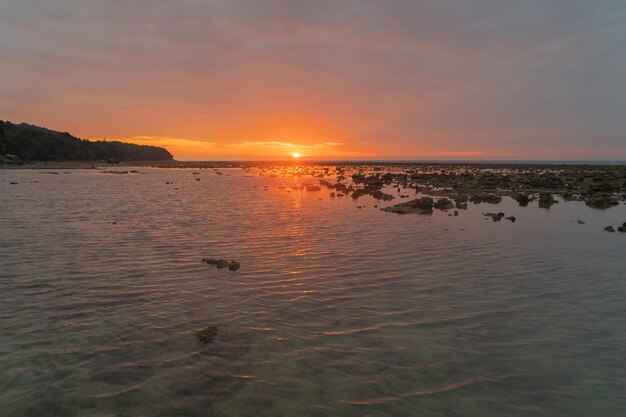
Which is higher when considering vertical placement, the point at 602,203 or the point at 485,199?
the point at 485,199

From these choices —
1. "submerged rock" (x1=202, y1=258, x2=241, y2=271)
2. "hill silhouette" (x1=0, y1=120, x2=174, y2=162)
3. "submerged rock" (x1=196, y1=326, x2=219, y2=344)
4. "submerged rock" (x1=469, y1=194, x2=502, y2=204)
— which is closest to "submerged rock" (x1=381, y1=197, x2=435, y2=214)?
"submerged rock" (x1=469, y1=194, x2=502, y2=204)

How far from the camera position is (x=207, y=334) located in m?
7.84

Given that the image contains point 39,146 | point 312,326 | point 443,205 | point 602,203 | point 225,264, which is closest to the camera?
point 312,326

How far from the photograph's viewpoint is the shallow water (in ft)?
19.6

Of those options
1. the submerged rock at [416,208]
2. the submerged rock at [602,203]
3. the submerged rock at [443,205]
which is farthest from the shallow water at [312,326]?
the submerged rock at [602,203]

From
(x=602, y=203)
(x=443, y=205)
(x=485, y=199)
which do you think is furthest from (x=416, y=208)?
(x=602, y=203)

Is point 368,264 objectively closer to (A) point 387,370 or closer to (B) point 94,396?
(A) point 387,370

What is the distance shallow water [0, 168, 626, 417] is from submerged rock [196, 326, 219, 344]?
0.60ft

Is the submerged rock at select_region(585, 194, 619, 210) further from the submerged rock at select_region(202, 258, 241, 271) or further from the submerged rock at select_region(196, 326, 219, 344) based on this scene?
the submerged rock at select_region(196, 326, 219, 344)

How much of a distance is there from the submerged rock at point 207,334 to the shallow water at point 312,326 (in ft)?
0.60

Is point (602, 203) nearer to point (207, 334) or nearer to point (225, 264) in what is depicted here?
point (225, 264)

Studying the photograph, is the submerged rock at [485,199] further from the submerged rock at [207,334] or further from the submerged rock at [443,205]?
the submerged rock at [207,334]

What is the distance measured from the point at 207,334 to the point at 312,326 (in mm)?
2411

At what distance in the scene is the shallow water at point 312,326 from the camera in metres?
5.98
